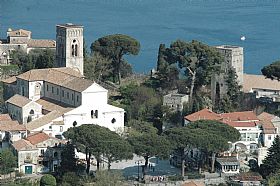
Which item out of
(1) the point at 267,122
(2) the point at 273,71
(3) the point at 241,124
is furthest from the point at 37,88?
(2) the point at 273,71

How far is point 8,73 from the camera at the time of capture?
3403cm

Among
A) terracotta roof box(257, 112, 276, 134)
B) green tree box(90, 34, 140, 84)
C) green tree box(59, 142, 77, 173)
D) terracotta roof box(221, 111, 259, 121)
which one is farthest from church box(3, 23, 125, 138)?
terracotta roof box(257, 112, 276, 134)

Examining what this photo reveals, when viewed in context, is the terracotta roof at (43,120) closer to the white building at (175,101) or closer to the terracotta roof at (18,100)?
the terracotta roof at (18,100)

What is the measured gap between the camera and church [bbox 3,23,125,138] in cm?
2648

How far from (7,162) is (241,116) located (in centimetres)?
730

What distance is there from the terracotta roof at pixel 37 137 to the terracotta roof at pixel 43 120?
46cm

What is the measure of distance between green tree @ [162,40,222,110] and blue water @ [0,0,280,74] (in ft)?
41.5

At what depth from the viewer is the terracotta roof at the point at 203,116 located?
2722 centimetres

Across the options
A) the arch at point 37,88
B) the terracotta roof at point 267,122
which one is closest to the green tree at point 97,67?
the arch at point 37,88

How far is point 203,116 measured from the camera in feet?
89.7

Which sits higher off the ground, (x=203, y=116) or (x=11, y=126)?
(x=203, y=116)

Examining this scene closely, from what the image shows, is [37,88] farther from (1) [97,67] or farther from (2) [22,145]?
(2) [22,145]

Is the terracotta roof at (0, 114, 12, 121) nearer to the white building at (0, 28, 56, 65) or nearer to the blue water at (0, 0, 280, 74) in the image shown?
the white building at (0, 28, 56, 65)

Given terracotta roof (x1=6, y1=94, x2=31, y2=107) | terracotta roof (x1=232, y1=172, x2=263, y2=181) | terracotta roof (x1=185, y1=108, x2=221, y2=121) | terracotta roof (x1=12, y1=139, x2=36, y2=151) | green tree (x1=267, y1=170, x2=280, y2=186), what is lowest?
terracotta roof (x1=232, y1=172, x2=263, y2=181)
